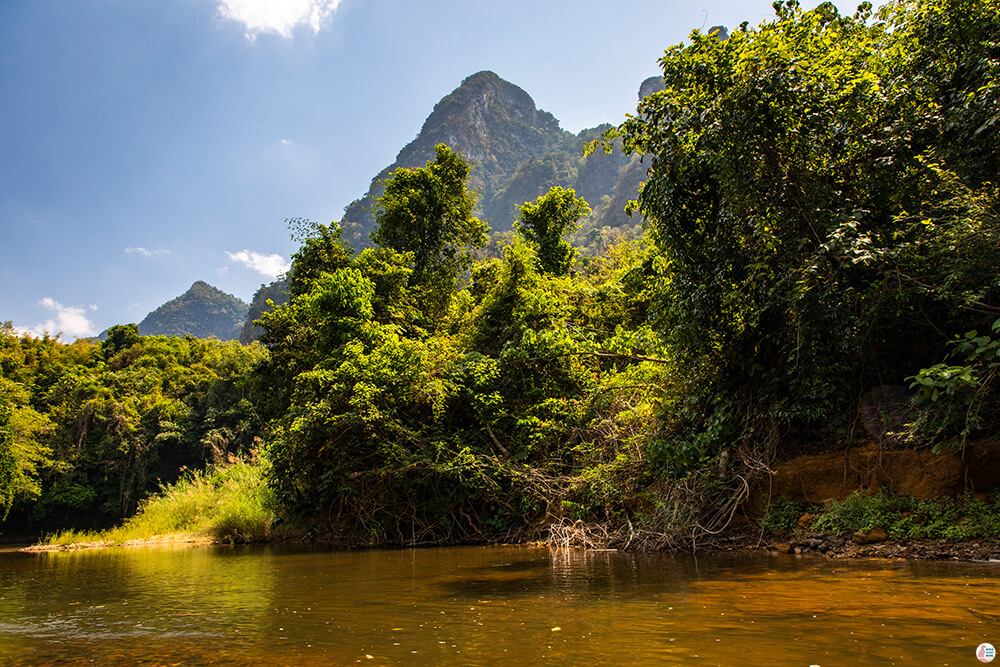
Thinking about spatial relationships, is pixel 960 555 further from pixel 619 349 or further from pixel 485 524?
pixel 485 524

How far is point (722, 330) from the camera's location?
7277 mm

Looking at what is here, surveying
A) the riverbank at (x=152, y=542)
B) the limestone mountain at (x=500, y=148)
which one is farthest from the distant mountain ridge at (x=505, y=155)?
the riverbank at (x=152, y=542)

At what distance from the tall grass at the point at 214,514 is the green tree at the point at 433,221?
26.2 ft

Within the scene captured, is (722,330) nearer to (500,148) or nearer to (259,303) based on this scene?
(259,303)

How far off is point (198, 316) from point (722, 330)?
596ft

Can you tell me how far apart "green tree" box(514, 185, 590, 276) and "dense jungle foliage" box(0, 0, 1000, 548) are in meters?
5.76

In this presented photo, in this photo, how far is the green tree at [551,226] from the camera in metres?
19.5

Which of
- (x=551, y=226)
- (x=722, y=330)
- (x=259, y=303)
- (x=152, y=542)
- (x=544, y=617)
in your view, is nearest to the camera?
(x=544, y=617)

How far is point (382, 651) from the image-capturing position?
2.63 meters

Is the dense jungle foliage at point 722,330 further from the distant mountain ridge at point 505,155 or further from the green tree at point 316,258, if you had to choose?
the distant mountain ridge at point 505,155

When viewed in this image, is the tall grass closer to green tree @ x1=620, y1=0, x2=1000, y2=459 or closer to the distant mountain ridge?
green tree @ x1=620, y1=0, x2=1000, y2=459

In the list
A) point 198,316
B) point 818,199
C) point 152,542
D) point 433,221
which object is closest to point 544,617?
point 818,199

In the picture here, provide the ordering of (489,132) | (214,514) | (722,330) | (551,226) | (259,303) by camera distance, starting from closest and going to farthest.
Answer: (722,330) → (214,514) → (551,226) → (259,303) → (489,132)

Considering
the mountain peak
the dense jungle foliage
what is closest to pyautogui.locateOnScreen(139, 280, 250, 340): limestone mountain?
the mountain peak
